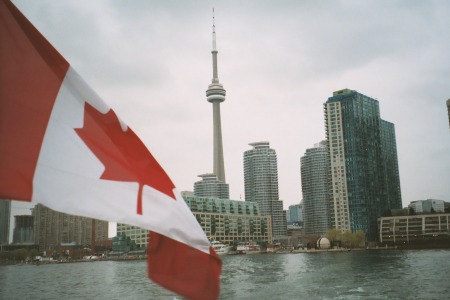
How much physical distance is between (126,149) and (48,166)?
2.86ft

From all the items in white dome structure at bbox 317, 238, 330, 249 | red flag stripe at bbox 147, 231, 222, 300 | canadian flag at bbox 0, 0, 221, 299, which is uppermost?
canadian flag at bbox 0, 0, 221, 299

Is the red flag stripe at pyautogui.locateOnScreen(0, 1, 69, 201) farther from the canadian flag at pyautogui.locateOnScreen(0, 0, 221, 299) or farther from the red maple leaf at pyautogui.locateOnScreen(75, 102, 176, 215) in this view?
the red maple leaf at pyautogui.locateOnScreen(75, 102, 176, 215)

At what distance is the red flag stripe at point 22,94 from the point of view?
5324 mm

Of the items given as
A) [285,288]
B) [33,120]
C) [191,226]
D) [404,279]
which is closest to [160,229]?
[191,226]

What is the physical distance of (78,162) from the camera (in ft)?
18.5

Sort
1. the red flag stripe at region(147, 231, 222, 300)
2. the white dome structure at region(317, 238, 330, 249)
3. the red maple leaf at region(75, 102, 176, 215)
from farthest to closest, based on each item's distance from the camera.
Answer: the white dome structure at region(317, 238, 330, 249) < the red maple leaf at region(75, 102, 176, 215) < the red flag stripe at region(147, 231, 222, 300)

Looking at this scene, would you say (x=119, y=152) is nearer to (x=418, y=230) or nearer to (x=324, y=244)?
(x=324, y=244)

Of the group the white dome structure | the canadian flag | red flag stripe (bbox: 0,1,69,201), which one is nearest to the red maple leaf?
the canadian flag

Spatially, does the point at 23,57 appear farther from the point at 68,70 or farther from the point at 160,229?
the point at 160,229

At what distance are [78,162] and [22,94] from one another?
92 centimetres

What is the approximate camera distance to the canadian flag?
5395 mm

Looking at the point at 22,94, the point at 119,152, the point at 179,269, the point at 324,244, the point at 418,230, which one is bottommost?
the point at 324,244

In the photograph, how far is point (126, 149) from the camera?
5895mm

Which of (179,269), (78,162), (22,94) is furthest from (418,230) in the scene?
(22,94)
